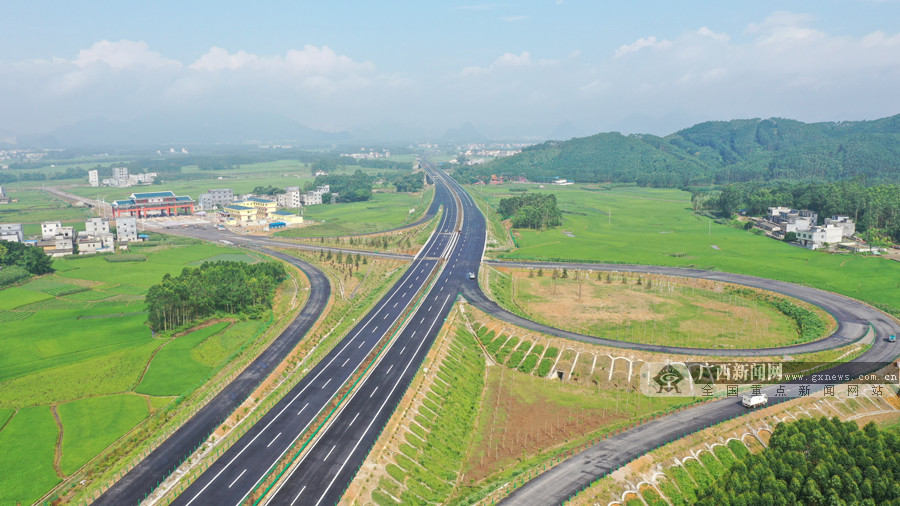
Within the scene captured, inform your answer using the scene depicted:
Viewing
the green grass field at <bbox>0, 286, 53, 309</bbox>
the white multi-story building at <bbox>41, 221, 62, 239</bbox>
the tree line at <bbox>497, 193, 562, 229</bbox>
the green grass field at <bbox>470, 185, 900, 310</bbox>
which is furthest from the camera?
the tree line at <bbox>497, 193, 562, 229</bbox>

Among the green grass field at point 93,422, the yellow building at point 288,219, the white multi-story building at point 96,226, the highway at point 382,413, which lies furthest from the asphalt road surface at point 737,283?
the white multi-story building at point 96,226

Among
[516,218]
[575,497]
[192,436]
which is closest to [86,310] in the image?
[192,436]

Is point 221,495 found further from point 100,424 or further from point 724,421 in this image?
point 724,421

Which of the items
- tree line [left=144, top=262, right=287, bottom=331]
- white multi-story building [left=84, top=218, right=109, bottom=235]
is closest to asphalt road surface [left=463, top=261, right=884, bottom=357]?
tree line [left=144, top=262, right=287, bottom=331]

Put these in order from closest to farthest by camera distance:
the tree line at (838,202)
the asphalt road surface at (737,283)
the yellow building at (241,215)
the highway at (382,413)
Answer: the highway at (382,413) < the asphalt road surface at (737,283) < the tree line at (838,202) < the yellow building at (241,215)

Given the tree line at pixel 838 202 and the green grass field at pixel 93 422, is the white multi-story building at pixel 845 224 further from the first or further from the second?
the green grass field at pixel 93 422

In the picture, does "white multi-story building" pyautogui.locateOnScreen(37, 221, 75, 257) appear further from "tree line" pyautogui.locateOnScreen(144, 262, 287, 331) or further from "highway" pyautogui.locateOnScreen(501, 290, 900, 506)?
"highway" pyautogui.locateOnScreen(501, 290, 900, 506)

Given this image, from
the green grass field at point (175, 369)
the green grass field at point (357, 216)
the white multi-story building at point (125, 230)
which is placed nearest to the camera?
the green grass field at point (175, 369)
